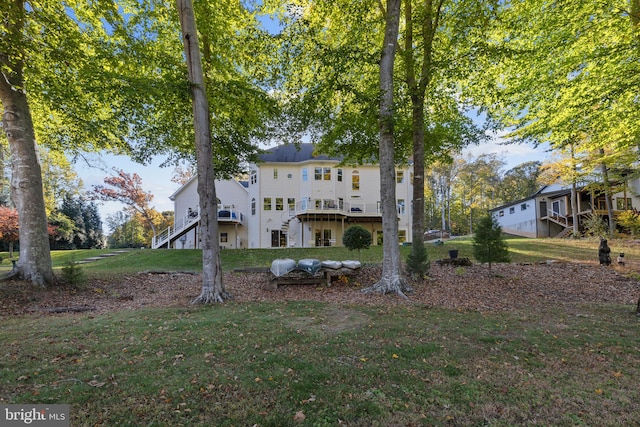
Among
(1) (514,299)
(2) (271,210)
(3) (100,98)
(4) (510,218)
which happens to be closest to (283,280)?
(1) (514,299)

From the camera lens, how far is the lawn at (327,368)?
8.43 ft

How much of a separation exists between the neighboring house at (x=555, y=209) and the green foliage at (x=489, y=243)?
17.1 metres

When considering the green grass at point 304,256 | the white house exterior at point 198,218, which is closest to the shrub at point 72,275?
the green grass at point 304,256

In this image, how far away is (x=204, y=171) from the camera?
7.29 m

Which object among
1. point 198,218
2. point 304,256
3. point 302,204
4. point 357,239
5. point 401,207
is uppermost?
point 302,204

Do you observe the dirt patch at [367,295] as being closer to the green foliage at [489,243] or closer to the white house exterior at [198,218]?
the green foliage at [489,243]

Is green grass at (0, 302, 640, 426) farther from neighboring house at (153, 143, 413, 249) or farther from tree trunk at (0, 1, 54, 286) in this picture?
neighboring house at (153, 143, 413, 249)

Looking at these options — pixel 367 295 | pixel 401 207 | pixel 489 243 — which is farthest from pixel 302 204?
pixel 367 295

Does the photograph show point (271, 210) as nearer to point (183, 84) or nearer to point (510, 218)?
point (183, 84)

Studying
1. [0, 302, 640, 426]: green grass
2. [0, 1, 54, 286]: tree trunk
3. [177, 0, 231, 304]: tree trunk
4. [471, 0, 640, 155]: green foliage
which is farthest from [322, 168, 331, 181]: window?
[0, 302, 640, 426]: green grass

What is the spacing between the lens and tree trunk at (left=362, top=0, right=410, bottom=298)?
7.86m

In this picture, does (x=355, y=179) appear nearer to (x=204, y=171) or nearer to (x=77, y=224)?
(x=204, y=171)

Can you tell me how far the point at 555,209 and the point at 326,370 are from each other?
33848 mm

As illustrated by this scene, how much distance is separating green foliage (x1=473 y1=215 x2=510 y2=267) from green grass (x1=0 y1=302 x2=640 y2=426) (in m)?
4.29
